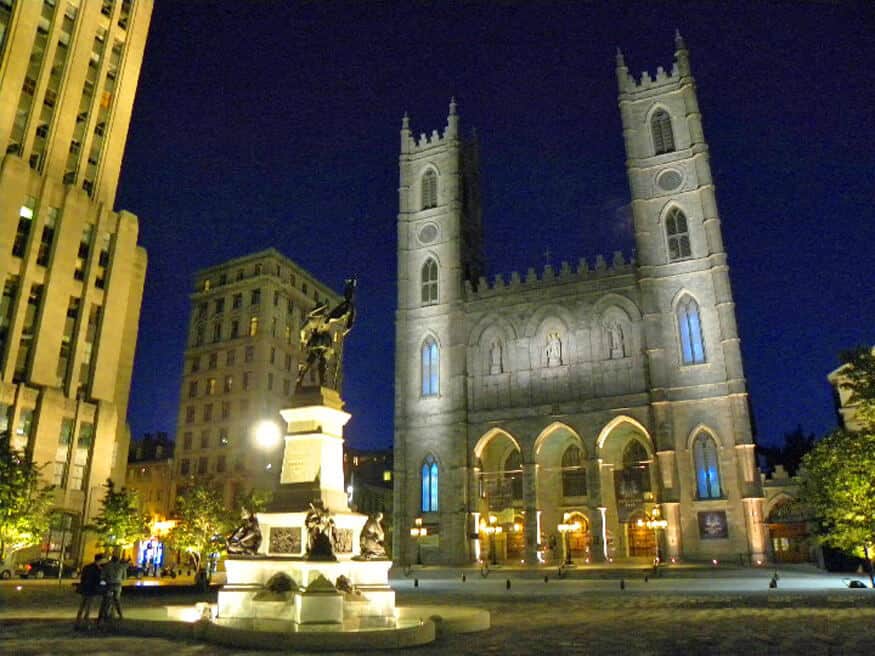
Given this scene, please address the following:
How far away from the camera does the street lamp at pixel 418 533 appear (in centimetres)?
4678

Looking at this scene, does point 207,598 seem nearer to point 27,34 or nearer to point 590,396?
point 590,396

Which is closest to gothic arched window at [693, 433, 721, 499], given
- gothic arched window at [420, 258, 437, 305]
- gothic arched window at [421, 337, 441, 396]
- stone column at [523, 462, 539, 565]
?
stone column at [523, 462, 539, 565]

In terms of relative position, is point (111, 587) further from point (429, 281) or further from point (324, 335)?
point (429, 281)

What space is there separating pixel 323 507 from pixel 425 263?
43.5 meters

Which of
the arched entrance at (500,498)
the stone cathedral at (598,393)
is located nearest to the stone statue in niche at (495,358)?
the stone cathedral at (598,393)

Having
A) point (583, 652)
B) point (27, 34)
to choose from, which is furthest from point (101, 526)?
point (583, 652)

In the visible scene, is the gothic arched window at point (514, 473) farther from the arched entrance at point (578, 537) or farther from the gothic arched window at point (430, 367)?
the gothic arched window at point (430, 367)

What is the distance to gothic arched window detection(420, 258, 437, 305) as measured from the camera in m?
53.8

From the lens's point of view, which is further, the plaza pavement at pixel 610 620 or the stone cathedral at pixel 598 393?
the stone cathedral at pixel 598 393

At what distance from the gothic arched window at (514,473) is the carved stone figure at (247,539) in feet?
123

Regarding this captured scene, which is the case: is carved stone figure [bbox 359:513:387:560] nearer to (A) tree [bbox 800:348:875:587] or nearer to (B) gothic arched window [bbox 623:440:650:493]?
(A) tree [bbox 800:348:875:587]

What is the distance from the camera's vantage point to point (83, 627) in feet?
41.8

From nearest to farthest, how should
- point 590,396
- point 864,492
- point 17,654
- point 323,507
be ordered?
point 17,654 < point 323,507 < point 864,492 < point 590,396

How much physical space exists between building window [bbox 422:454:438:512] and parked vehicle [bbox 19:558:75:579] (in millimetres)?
22293
